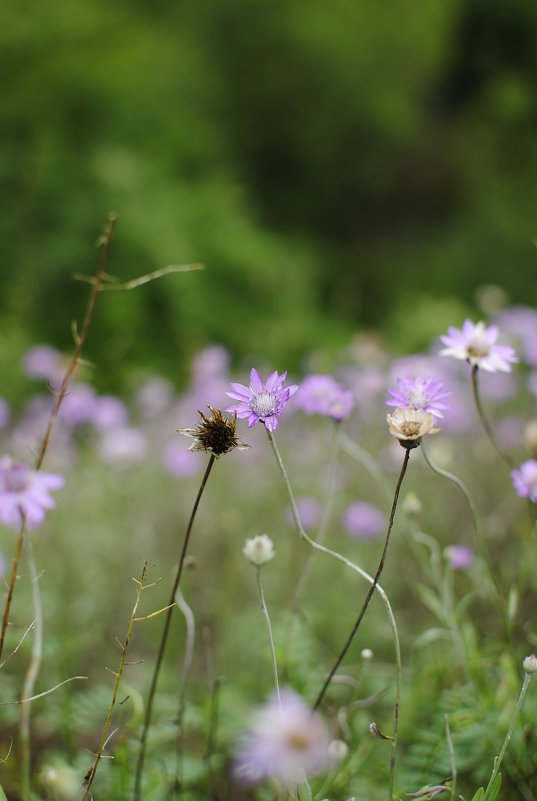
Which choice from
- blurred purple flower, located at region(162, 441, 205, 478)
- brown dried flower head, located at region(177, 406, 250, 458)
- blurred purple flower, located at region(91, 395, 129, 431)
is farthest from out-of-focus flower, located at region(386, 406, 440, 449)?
blurred purple flower, located at region(91, 395, 129, 431)

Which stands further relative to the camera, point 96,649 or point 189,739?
point 96,649

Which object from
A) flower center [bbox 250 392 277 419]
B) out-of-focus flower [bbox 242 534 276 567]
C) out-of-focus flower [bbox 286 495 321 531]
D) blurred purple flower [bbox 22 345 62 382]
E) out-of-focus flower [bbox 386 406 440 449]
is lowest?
out-of-focus flower [bbox 242 534 276 567]

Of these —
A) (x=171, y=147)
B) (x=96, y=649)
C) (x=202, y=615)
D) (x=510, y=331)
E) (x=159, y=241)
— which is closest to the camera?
(x=96, y=649)

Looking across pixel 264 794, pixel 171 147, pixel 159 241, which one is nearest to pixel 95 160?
pixel 159 241

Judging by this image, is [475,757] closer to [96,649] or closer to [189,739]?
[189,739]

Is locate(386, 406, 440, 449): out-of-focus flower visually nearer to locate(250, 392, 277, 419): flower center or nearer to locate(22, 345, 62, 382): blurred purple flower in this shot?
locate(250, 392, 277, 419): flower center

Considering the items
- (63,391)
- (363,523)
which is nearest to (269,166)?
(363,523)

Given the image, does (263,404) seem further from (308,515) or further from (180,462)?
(180,462)

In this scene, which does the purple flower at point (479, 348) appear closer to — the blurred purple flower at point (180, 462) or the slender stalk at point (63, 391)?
the slender stalk at point (63, 391)
